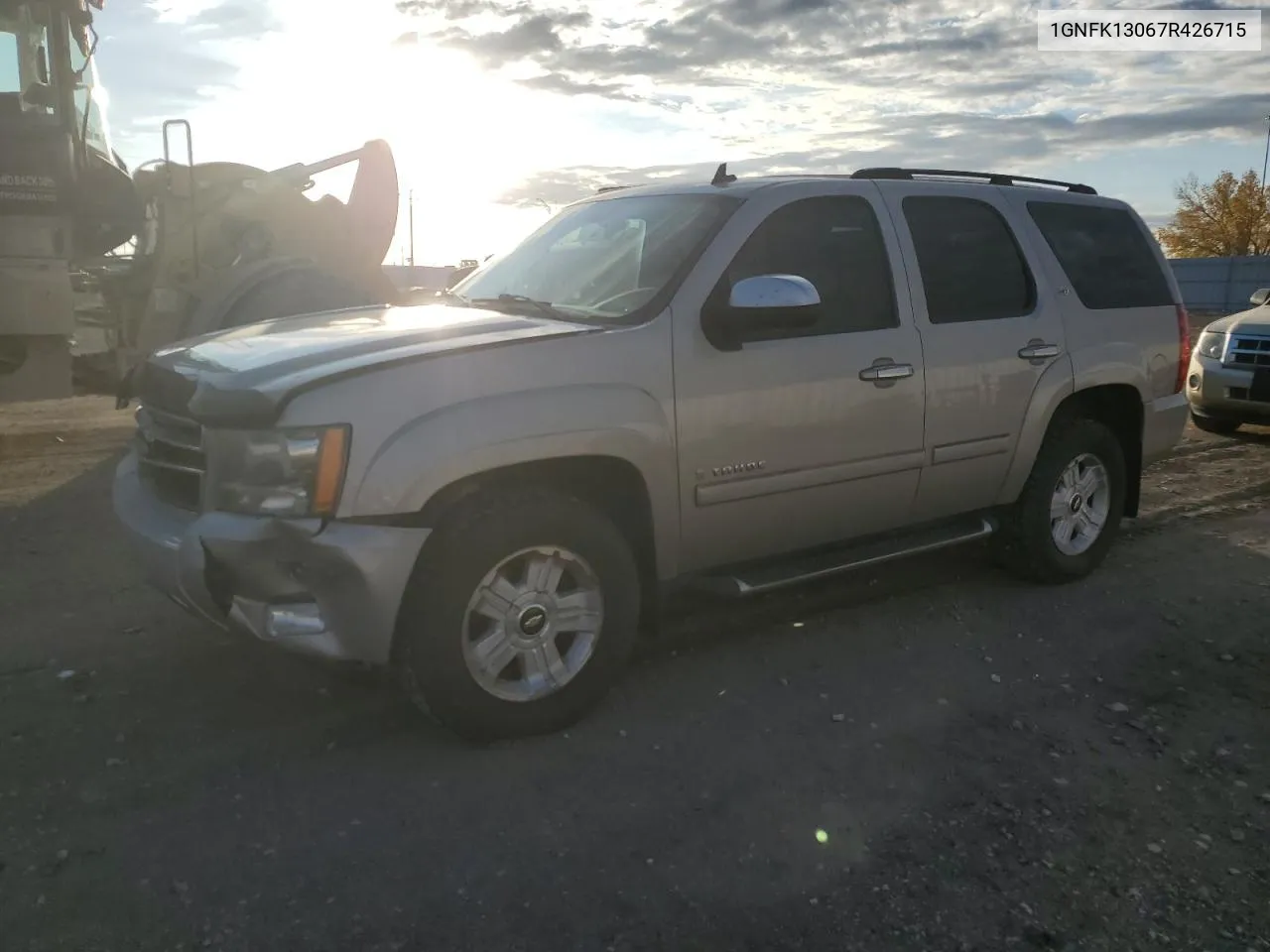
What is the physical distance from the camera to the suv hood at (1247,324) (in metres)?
9.74

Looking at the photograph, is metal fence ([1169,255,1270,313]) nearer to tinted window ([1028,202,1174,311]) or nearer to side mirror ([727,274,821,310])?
tinted window ([1028,202,1174,311])

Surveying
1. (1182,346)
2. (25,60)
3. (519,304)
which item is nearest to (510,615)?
(519,304)

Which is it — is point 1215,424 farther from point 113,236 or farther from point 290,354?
point 113,236

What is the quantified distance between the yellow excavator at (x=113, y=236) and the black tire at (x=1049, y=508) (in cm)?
424

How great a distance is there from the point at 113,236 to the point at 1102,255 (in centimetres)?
805

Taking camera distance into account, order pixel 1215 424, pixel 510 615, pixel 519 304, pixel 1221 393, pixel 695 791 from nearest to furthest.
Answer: pixel 695 791 < pixel 510 615 < pixel 519 304 < pixel 1221 393 < pixel 1215 424

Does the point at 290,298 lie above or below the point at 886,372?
above

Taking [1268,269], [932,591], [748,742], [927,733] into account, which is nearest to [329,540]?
[748,742]

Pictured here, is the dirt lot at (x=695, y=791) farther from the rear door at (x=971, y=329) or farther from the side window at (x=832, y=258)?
the side window at (x=832, y=258)

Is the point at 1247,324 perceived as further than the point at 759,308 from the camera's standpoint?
Yes

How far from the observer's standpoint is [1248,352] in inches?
384

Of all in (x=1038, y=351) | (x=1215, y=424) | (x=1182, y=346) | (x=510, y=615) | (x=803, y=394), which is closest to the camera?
(x=510, y=615)

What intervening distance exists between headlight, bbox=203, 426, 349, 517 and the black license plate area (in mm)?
9026

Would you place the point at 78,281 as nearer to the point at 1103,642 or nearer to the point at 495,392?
the point at 495,392
